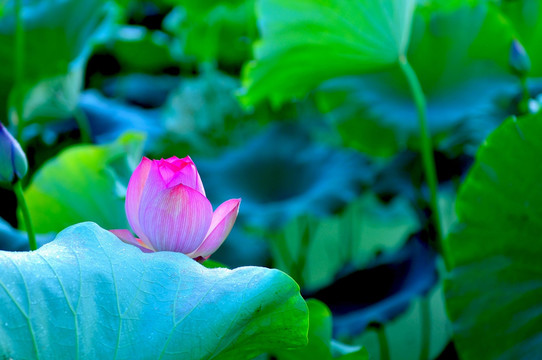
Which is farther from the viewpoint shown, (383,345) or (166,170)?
(383,345)

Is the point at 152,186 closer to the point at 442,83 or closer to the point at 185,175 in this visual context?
the point at 185,175

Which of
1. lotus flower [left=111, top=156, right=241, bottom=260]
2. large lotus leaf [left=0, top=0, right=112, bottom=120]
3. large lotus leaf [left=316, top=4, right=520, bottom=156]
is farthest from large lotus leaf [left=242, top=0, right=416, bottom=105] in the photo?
lotus flower [left=111, top=156, right=241, bottom=260]

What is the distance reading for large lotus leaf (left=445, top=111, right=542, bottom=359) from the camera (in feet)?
2.23

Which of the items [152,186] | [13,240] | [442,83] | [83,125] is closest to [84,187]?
[13,240]

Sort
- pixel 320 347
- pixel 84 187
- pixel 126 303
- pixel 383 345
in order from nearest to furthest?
pixel 126 303, pixel 320 347, pixel 84 187, pixel 383 345

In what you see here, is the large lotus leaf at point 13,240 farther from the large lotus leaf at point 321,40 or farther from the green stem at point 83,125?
the green stem at point 83,125

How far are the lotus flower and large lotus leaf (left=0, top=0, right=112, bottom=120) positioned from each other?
77cm

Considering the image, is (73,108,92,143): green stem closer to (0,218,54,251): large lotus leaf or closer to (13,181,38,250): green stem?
(0,218,54,251): large lotus leaf

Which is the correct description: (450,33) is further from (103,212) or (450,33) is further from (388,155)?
(103,212)

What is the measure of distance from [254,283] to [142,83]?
1.67m

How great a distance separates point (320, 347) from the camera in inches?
23.7

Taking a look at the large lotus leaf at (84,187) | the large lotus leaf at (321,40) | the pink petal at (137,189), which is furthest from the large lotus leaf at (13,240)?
the large lotus leaf at (321,40)

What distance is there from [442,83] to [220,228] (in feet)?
3.10

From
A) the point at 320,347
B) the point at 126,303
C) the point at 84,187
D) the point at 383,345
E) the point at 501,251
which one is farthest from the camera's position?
the point at 383,345
